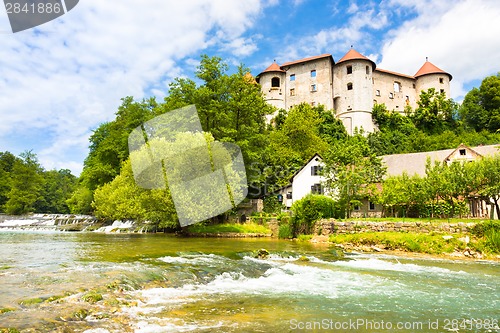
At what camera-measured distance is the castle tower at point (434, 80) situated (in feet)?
249

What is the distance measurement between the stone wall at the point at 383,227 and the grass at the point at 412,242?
0.78m

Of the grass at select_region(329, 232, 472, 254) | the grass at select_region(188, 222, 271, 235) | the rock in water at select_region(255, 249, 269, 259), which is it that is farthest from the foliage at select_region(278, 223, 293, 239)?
the rock in water at select_region(255, 249, 269, 259)

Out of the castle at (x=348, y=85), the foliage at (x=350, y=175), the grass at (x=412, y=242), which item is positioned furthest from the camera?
the castle at (x=348, y=85)

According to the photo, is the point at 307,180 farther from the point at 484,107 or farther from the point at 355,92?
the point at 484,107

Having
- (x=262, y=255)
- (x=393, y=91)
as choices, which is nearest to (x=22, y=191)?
(x=262, y=255)

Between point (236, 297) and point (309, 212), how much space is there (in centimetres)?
2185

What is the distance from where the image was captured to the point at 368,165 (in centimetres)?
3497

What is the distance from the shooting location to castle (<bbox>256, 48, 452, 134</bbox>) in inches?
2744

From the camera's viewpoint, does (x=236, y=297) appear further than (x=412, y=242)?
No

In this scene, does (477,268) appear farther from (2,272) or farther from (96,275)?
(2,272)

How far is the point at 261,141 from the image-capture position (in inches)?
1671

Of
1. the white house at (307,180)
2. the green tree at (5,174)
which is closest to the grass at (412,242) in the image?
the white house at (307,180)

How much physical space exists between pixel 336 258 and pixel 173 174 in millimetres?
15572

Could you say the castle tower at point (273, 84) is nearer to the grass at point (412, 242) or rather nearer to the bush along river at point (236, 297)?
the grass at point (412, 242)
